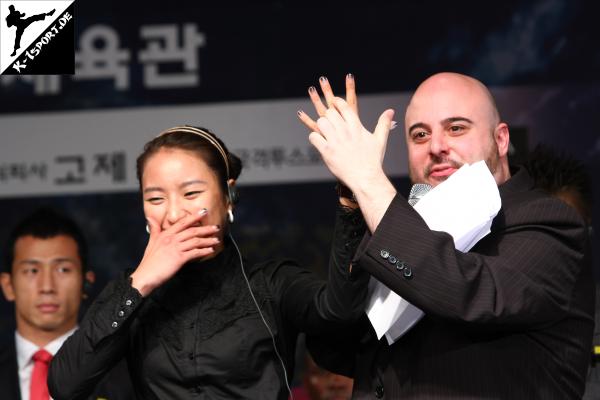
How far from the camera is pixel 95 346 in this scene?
2.89 metres

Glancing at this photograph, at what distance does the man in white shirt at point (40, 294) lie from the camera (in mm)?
4500

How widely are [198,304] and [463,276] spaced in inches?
34.4

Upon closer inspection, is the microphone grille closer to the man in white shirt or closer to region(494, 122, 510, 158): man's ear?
region(494, 122, 510, 158): man's ear

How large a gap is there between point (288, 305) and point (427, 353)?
459 mm

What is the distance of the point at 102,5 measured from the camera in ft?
17.4

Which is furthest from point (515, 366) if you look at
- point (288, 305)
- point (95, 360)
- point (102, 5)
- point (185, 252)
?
point (102, 5)

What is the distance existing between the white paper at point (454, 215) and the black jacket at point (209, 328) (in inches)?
4.0

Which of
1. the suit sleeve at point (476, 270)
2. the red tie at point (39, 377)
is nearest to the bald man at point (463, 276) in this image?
the suit sleeve at point (476, 270)

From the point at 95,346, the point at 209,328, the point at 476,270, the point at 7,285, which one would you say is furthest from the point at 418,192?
the point at 7,285

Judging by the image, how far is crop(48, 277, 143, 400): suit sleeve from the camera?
2883 mm

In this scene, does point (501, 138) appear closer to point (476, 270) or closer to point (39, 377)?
point (476, 270)

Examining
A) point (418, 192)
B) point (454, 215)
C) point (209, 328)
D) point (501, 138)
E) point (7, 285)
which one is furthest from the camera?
point (7, 285)

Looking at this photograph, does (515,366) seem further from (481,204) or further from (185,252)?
(185,252)

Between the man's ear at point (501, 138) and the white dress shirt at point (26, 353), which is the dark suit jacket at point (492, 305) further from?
the white dress shirt at point (26, 353)
